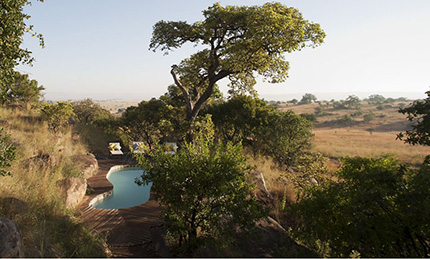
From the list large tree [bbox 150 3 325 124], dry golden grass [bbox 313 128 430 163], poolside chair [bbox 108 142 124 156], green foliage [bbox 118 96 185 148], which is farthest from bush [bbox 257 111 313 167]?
dry golden grass [bbox 313 128 430 163]

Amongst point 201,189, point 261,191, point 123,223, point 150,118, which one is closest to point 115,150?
point 150,118

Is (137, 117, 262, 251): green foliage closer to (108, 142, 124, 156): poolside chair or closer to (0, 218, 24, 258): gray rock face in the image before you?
(0, 218, 24, 258): gray rock face

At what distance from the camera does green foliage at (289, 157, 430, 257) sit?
275 centimetres

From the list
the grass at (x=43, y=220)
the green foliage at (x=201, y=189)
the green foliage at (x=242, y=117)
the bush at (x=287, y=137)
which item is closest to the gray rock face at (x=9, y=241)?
the grass at (x=43, y=220)

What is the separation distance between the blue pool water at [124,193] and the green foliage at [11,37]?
496cm

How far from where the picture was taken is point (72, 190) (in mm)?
6281

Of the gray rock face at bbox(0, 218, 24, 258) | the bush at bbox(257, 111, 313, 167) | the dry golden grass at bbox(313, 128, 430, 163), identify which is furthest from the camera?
the dry golden grass at bbox(313, 128, 430, 163)

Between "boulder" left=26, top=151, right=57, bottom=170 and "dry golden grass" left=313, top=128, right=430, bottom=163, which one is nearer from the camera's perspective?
"boulder" left=26, top=151, right=57, bottom=170

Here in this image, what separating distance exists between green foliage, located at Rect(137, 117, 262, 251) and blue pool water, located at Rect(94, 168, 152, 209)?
4.37 metres

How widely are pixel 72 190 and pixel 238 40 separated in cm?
835

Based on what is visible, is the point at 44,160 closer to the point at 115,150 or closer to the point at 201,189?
the point at 201,189

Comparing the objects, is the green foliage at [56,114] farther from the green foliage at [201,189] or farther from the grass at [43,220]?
the green foliage at [201,189]

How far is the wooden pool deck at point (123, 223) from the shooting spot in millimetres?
4836

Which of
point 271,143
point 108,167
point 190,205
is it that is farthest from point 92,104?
point 190,205
